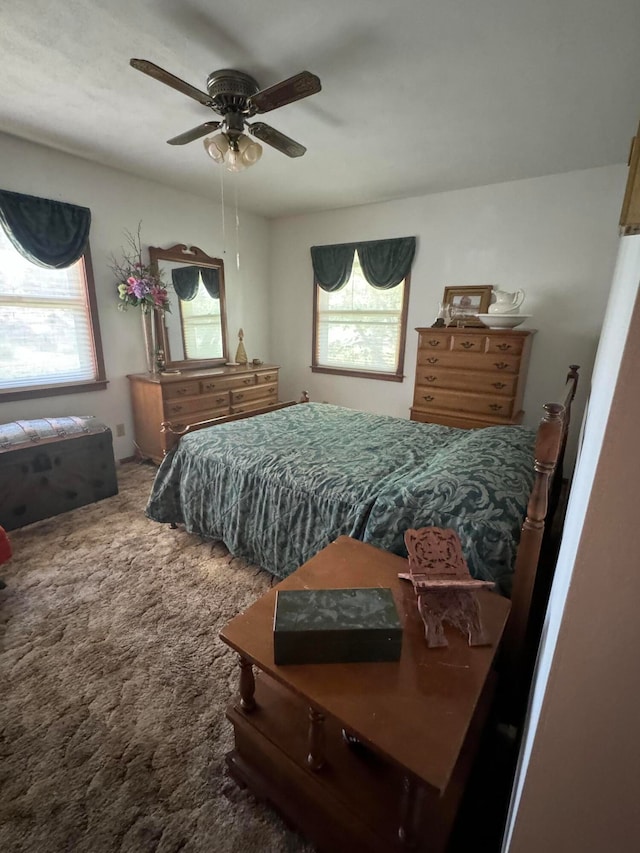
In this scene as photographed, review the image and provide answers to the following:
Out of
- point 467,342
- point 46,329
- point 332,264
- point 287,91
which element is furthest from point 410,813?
point 332,264

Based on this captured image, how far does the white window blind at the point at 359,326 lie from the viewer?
4.08m

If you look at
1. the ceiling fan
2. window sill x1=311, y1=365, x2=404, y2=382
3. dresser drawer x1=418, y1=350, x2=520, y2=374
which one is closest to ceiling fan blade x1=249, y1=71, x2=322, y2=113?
the ceiling fan

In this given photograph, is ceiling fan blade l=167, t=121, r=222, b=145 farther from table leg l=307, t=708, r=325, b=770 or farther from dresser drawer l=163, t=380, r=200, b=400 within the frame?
table leg l=307, t=708, r=325, b=770

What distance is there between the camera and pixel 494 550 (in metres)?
1.30

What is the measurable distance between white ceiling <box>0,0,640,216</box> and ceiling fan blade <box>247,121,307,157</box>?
0.24 m

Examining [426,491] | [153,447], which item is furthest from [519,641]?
[153,447]

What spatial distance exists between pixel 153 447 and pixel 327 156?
2827 millimetres

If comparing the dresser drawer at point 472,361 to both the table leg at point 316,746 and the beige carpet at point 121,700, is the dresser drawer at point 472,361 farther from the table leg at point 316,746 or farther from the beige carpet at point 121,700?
the table leg at point 316,746

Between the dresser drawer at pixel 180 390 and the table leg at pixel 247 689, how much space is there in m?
2.69

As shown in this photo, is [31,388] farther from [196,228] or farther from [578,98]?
[578,98]

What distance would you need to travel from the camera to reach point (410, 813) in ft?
2.69

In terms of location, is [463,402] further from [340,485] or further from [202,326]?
[202,326]

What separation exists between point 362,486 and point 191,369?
2.86 metres

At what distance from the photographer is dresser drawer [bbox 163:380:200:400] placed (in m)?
3.33
